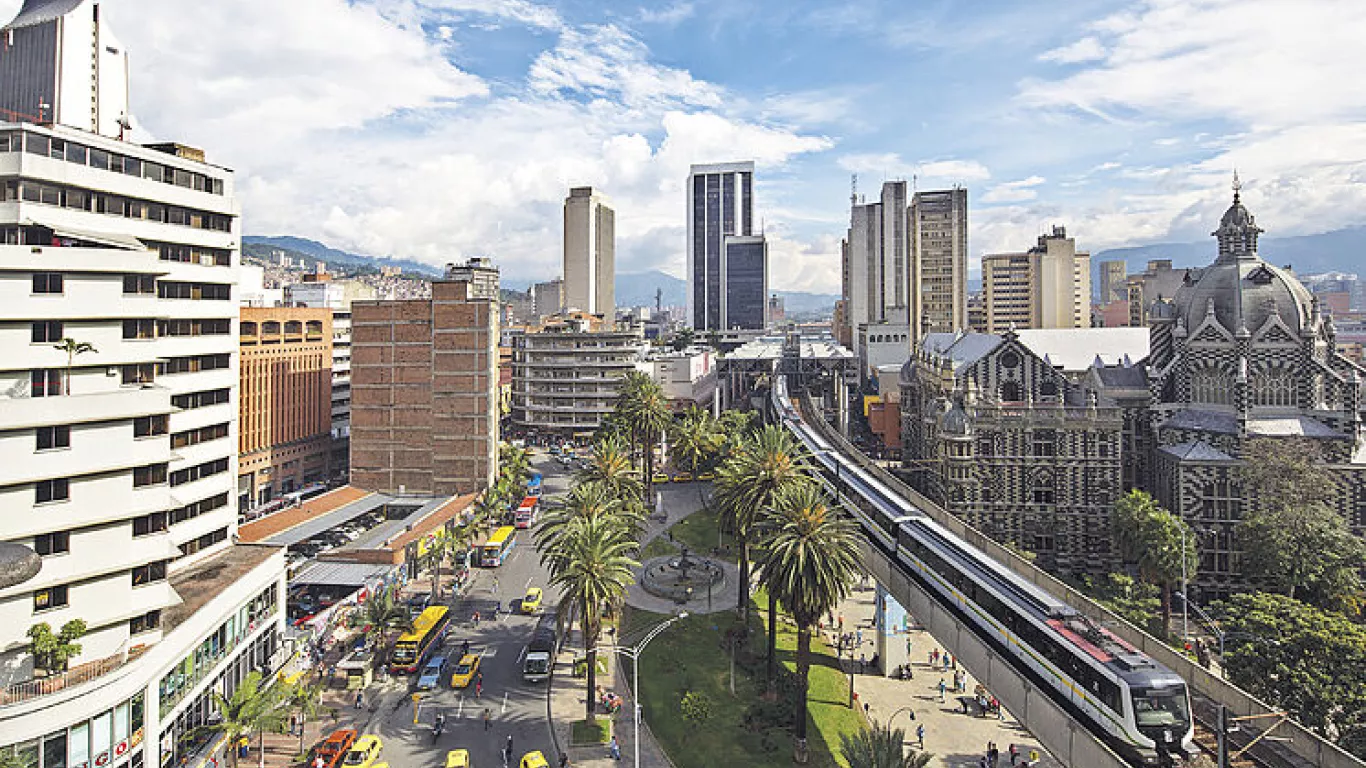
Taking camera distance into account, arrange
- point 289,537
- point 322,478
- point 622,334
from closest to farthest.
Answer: point 289,537
point 322,478
point 622,334

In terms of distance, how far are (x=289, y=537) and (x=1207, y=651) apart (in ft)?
284

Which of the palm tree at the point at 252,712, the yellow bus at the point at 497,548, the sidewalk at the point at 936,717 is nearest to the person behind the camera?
the palm tree at the point at 252,712

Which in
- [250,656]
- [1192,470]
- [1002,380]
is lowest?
[250,656]

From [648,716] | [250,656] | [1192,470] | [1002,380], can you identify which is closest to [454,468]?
[250,656]

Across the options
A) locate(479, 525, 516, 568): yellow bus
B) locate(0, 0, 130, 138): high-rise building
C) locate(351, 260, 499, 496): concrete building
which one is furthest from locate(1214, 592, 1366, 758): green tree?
locate(0, 0, 130, 138): high-rise building

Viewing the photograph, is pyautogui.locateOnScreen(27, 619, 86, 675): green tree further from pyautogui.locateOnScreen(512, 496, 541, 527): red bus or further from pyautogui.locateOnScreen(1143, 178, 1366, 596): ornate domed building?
pyautogui.locateOnScreen(1143, 178, 1366, 596): ornate domed building

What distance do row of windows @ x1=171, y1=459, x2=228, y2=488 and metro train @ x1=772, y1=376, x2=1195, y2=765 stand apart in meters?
55.2

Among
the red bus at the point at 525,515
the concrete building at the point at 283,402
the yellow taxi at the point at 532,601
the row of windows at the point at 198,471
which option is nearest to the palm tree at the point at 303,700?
the row of windows at the point at 198,471

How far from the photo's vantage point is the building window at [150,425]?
44.4 meters

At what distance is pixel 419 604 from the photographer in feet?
226

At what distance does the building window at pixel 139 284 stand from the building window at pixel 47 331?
6272 millimetres

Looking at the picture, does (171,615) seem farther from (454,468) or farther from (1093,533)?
(1093,533)

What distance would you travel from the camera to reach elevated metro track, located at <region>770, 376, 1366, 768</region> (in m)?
32.6

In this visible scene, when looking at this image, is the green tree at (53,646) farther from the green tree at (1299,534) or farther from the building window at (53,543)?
the green tree at (1299,534)
